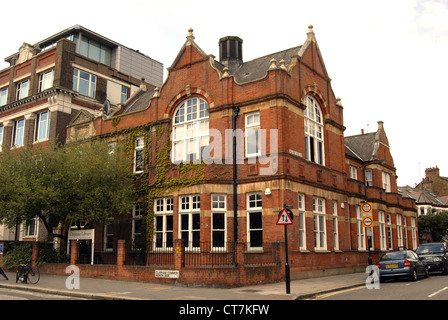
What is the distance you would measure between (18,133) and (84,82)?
24.7ft

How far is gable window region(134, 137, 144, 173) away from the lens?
27.3 metres

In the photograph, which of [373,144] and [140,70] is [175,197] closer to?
[373,144]

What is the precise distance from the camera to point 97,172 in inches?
922

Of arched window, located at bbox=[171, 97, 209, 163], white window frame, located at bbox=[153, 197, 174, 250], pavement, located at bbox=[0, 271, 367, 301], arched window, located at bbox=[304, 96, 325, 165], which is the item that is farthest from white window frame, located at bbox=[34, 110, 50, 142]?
arched window, located at bbox=[304, 96, 325, 165]

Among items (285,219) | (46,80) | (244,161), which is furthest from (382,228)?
(46,80)

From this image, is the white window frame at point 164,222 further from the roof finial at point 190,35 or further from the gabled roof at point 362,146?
the gabled roof at point 362,146

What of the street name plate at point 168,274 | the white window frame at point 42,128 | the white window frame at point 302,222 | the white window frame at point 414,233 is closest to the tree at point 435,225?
Result: the white window frame at point 414,233

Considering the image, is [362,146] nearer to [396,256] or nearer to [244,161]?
[244,161]

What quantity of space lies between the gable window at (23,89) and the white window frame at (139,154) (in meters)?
16.1

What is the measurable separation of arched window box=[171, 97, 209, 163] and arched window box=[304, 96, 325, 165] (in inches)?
235

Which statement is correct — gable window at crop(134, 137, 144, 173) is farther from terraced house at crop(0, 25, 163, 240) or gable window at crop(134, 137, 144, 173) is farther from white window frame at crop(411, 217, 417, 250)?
white window frame at crop(411, 217, 417, 250)

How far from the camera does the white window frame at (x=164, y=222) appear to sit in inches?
936

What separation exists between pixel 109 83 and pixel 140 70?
5091 mm
